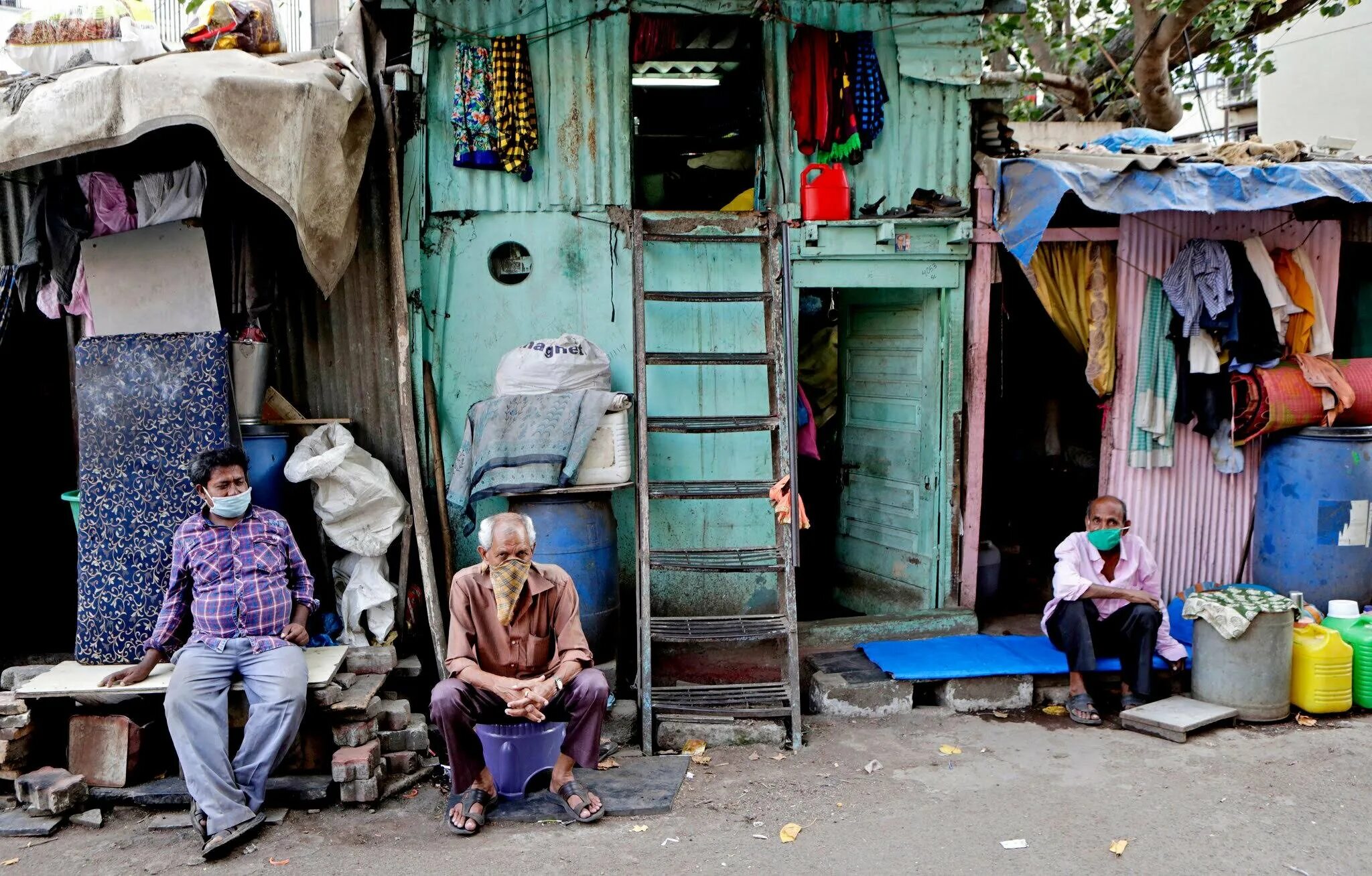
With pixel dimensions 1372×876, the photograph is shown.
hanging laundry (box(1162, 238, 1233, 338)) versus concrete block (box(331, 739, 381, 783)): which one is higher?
hanging laundry (box(1162, 238, 1233, 338))

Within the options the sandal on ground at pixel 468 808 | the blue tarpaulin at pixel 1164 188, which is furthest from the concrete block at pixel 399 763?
the blue tarpaulin at pixel 1164 188

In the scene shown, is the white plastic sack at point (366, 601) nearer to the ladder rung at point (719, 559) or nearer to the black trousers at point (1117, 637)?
the ladder rung at point (719, 559)

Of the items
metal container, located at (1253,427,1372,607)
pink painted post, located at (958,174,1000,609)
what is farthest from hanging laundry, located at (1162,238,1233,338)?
pink painted post, located at (958,174,1000,609)

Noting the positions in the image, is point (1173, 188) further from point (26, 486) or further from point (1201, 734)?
point (26, 486)

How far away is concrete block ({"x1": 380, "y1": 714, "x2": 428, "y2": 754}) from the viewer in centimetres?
487

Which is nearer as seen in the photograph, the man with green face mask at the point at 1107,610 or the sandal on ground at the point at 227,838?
the sandal on ground at the point at 227,838

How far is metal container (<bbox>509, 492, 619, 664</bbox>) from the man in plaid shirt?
1.15m

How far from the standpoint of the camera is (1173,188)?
18.9ft

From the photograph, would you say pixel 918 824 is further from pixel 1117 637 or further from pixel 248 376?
pixel 248 376

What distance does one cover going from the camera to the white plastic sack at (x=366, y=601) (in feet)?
18.1

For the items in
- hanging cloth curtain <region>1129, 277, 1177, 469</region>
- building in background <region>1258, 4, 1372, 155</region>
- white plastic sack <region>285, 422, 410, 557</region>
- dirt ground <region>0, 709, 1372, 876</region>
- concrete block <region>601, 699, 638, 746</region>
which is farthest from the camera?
building in background <region>1258, 4, 1372, 155</region>

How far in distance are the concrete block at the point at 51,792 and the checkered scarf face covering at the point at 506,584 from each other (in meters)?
1.93

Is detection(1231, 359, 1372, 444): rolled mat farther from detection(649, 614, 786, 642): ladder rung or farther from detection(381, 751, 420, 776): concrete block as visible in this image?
detection(381, 751, 420, 776): concrete block

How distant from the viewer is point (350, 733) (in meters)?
4.66
